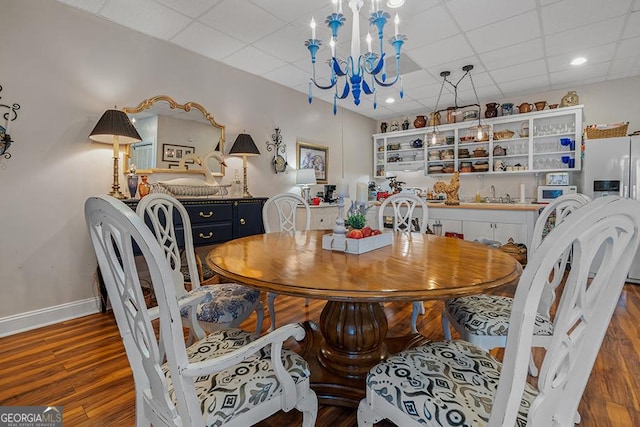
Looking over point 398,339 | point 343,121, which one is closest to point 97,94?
point 398,339

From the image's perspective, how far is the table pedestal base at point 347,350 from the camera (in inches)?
60.9

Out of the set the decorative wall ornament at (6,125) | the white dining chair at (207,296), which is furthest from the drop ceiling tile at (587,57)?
the decorative wall ornament at (6,125)

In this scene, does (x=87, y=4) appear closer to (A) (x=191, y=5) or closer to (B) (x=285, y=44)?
(A) (x=191, y=5)

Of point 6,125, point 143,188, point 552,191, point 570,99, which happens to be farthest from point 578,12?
point 6,125

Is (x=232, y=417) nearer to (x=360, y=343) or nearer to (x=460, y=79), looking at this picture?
(x=360, y=343)

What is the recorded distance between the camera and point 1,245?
7.66ft

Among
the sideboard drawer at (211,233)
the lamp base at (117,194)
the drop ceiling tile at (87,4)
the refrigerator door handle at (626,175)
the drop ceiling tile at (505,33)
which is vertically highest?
the drop ceiling tile at (505,33)

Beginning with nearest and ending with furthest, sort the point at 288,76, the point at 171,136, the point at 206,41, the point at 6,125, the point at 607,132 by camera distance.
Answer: the point at 6,125, the point at 206,41, the point at 171,136, the point at 607,132, the point at 288,76

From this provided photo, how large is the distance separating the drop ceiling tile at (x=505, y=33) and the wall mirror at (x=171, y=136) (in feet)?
9.68

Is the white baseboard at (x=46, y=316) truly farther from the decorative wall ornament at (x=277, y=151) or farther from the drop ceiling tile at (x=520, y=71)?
the drop ceiling tile at (x=520, y=71)

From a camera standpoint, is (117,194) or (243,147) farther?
(243,147)

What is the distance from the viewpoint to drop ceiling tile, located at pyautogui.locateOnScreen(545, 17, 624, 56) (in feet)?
9.47

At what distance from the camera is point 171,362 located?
0.75 m

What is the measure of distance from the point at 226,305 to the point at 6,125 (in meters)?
2.33
